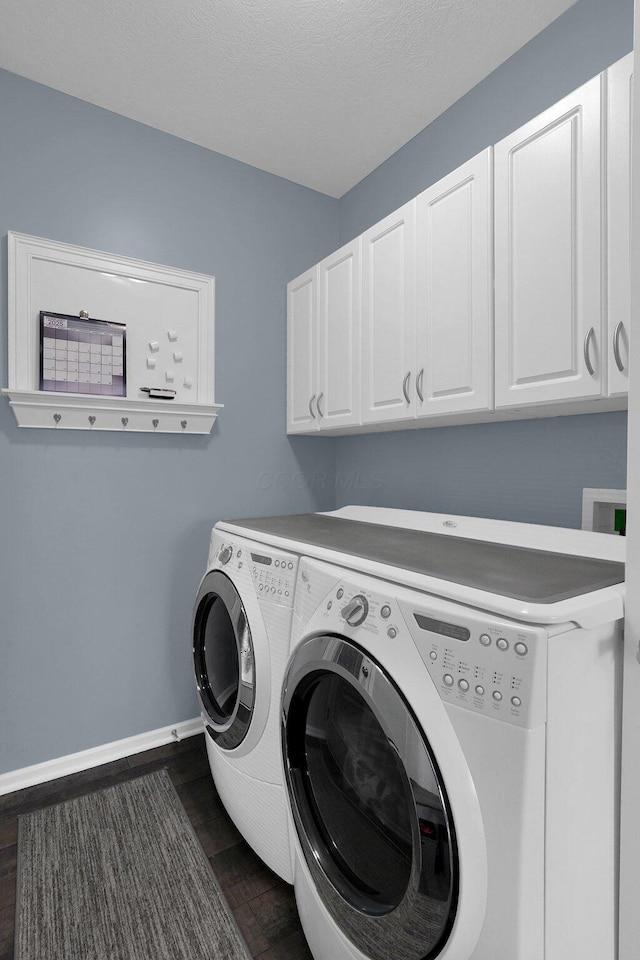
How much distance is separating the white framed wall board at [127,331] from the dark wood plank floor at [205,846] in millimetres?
1443

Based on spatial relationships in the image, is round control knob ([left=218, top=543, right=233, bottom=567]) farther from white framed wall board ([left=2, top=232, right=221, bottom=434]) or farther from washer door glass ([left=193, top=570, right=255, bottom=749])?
white framed wall board ([left=2, top=232, right=221, bottom=434])

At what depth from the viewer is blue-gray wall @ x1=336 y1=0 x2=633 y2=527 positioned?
5.03 feet

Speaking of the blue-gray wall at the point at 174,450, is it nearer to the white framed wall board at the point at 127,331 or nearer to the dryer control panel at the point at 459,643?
the white framed wall board at the point at 127,331

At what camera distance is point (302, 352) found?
2477 millimetres

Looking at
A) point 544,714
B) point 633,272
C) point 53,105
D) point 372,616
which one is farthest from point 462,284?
point 53,105

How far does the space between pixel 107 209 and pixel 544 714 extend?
2390 millimetres

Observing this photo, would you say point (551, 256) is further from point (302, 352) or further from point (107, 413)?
point (107, 413)

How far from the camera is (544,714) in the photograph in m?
0.74

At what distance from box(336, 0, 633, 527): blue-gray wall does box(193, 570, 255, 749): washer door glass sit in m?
1.00

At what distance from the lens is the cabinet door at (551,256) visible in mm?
1210

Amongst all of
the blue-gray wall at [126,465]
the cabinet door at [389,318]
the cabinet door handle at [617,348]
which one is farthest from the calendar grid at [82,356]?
the cabinet door handle at [617,348]

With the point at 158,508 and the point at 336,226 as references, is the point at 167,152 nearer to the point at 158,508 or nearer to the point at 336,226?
the point at 336,226

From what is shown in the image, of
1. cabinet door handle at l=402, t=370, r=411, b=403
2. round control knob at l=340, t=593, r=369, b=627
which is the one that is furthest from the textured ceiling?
round control knob at l=340, t=593, r=369, b=627

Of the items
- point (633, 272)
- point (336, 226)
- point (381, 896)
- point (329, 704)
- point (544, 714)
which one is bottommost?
point (381, 896)
